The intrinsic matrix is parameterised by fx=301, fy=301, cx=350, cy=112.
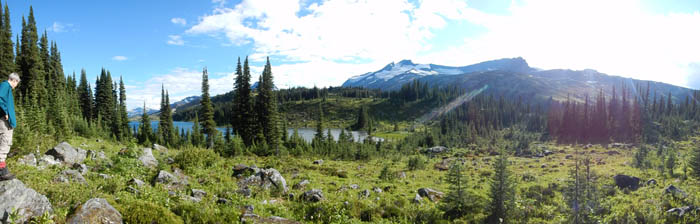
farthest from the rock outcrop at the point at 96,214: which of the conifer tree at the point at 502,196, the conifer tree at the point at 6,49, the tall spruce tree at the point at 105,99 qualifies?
the tall spruce tree at the point at 105,99

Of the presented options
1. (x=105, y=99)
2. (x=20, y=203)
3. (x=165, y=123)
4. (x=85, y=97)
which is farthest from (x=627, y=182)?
(x=85, y=97)

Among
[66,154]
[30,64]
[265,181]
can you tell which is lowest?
[265,181]

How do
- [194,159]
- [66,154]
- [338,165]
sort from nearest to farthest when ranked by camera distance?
[66,154]
[194,159]
[338,165]

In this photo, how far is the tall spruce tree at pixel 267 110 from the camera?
181ft

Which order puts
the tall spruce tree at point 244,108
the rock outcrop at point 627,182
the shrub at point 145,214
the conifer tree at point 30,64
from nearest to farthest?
the shrub at point 145,214 < the rock outcrop at point 627,182 < the conifer tree at point 30,64 < the tall spruce tree at point 244,108

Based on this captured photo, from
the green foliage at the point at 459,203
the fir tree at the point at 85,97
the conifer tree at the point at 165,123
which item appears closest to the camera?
the green foliage at the point at 459,203

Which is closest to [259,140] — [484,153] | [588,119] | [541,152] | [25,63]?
[25,63]

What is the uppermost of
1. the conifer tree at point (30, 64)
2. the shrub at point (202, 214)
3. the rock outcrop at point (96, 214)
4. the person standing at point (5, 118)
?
the conifer tree at point (30, 64)

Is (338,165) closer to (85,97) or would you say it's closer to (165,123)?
(165,123)

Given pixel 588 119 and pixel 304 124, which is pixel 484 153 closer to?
pixel 588 119

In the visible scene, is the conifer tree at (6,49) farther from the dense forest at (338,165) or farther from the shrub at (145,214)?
the shrub at (145,214)

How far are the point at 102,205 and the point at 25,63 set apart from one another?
72.1 m

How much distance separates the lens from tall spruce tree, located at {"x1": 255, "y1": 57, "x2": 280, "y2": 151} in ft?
181

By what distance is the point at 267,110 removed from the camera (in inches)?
2201
